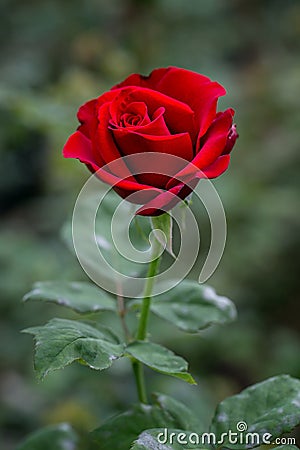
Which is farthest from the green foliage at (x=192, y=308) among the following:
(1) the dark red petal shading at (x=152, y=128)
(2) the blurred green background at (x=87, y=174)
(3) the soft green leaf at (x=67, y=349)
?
(2) the blurred green background at (x=87, y=174)

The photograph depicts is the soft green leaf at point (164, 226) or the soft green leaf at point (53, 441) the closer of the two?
the soft green leaf at point (164, 226)

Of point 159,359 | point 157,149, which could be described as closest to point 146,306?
point 159,359

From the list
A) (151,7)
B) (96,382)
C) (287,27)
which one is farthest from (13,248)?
(287,27)

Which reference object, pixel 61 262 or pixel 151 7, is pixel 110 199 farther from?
pixel 151 7

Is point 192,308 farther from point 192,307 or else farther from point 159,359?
point 159,359

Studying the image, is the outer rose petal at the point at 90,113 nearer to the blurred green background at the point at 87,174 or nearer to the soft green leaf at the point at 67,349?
the soft green leaf at the point at 67,349
